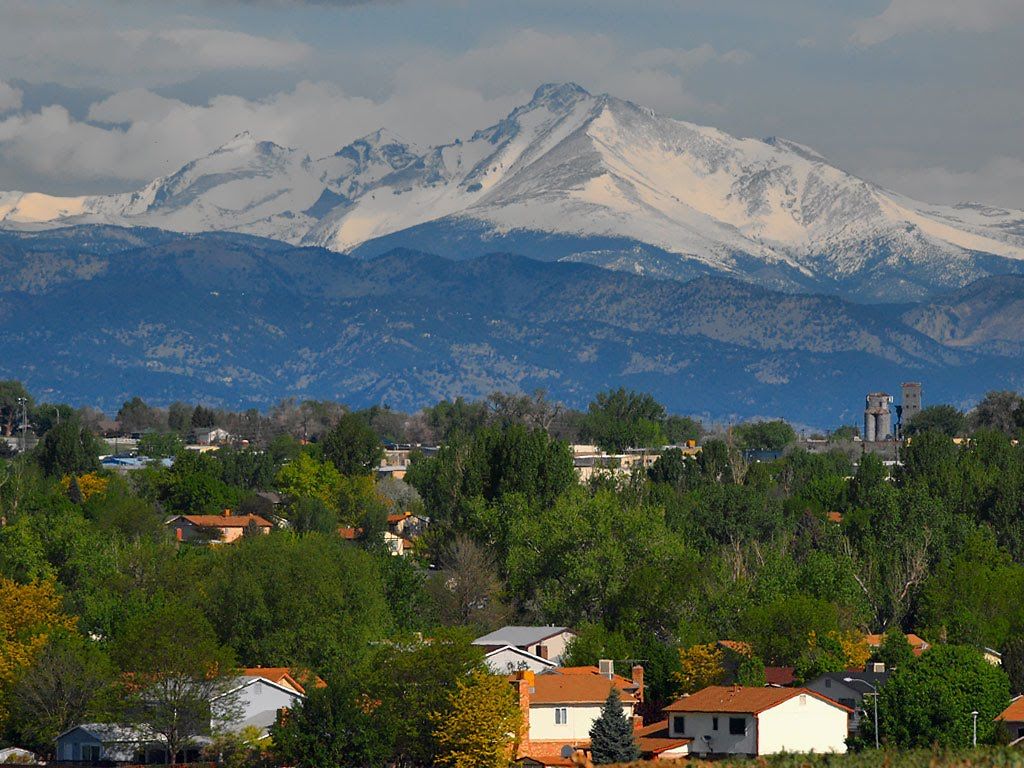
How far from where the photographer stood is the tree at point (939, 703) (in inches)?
2488

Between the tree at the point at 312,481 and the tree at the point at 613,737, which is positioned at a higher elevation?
the tree at the point at 312,481

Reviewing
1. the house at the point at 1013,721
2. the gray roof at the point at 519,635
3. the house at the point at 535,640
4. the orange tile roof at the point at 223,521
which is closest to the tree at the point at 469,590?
the gray roof at the point at 519,635

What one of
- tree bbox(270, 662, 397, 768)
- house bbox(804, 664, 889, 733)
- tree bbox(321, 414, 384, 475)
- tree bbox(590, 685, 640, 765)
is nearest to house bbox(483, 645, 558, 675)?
house bbox(804, 664, 889, 733)

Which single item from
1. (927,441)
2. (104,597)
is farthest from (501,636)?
(927,441)

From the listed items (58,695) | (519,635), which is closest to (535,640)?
(519,635)

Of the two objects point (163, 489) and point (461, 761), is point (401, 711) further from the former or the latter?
point (163, 489)

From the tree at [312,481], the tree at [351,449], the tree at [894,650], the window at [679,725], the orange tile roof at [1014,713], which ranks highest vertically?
the tree at [351,449]

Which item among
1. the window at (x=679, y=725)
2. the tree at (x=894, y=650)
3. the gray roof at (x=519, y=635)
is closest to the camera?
the window at (x=679, y=725)

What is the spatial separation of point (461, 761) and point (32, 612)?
2208cm

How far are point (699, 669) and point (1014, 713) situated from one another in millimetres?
11174

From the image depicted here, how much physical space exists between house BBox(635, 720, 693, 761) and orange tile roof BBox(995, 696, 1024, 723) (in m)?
8.34

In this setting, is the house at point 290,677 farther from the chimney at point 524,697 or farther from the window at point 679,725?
the window at point 679,725

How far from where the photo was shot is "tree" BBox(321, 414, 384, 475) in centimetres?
15450

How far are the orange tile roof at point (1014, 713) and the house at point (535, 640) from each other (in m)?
17.8
